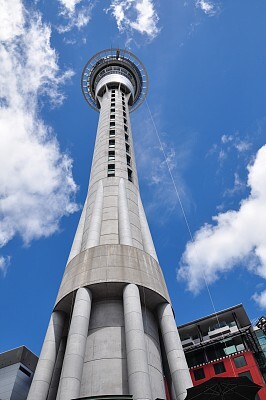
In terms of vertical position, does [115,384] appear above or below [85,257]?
below

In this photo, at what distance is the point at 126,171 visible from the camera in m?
42.7

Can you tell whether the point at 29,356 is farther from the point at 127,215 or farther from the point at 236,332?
the point at 236,332

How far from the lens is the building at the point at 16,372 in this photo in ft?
116

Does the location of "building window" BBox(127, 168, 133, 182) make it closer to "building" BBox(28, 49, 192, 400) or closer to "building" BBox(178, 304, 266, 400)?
"building" BBox(28, 49, 192, 400)

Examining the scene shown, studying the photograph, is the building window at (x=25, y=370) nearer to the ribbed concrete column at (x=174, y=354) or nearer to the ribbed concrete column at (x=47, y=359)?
the ribbed concrete column at (x=47, y=359)

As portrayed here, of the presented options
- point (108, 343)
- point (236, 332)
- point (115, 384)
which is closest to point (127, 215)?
point (108, 343)

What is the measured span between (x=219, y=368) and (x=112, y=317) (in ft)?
96.0

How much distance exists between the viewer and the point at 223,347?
49.7 m

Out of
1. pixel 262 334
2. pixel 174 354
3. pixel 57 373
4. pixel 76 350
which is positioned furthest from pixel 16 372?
pixel 262 334

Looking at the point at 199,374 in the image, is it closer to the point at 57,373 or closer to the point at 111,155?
the point at 57,373

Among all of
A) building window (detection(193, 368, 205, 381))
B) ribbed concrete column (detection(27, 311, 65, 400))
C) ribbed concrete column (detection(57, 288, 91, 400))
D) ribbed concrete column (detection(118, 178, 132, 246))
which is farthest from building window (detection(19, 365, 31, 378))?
building window (detection(193, 368, 205, 381))

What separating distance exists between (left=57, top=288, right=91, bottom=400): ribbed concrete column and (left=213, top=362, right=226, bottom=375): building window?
102ft

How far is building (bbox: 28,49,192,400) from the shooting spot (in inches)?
838

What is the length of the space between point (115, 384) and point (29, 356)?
2244 centimetres
